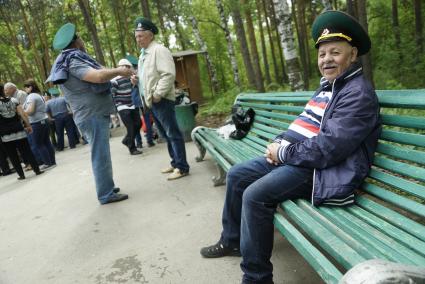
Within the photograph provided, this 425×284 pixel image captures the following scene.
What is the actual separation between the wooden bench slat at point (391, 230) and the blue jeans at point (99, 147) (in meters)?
3.41

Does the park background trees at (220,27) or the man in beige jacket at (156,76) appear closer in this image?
the man in beige jacket at (156,76)

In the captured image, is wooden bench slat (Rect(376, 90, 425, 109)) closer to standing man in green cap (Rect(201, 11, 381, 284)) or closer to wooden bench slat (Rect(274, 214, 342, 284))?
standing man in green cap (Rect(201, 11, 381, 284))

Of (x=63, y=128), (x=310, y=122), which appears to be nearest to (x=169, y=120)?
(x=310, y=122)

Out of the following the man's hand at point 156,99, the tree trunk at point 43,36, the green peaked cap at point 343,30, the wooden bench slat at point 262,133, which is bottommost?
the wooden bench slat at point 262,133

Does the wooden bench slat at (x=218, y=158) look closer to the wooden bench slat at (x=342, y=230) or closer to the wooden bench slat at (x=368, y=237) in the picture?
the wooden bench slat at (x=342, y=230)

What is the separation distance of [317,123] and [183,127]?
548cm

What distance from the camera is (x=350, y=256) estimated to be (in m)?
1.69

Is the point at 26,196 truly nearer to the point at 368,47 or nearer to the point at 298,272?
the point at 298,272

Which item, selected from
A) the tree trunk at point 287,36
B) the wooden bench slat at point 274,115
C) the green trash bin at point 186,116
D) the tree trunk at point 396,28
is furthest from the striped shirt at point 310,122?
the tree trunk at point 396,28

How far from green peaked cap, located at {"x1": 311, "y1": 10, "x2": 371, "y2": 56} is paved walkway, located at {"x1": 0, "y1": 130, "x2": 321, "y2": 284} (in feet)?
5.49

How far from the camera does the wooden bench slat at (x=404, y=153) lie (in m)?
1.97

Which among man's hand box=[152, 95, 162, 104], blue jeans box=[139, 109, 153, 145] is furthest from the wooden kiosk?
man's hand box=[152, 95, 162, 104]

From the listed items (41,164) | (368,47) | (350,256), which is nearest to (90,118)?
(368,47)

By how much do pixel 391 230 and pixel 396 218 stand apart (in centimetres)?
12
